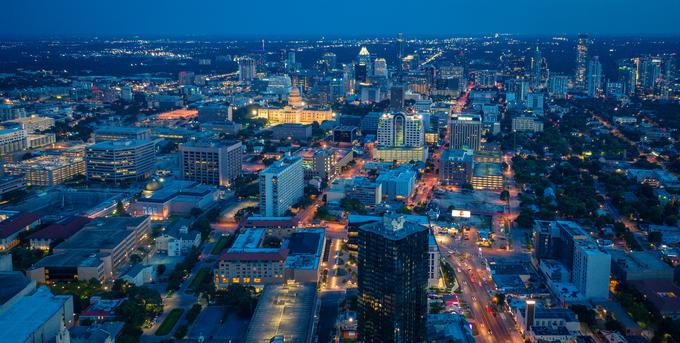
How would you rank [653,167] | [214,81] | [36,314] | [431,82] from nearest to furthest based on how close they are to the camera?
[36,314] → [653,167] → [431,82] → [214,81]

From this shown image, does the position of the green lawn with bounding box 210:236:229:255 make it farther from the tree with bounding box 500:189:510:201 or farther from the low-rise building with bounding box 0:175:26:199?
the tree with bounding box 500:189:510:201

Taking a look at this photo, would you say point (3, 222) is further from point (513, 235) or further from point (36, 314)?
point (513, 235)

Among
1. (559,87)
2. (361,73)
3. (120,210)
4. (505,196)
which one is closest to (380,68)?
(361,73)

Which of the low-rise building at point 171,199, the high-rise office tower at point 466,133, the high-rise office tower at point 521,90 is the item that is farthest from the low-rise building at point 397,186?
the high-rise office tower at point 521,90

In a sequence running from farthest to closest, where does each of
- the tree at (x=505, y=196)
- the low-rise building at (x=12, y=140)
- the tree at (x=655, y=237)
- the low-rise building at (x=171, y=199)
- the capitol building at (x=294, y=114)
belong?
1. the capitol building at (x=294, y=114)
2. the low-rise building at (x=12, y=140)
3. the tree at (x=505, y=196)
4. the low-rise building at (x=171, y=199)
5. the tree at (x=655, y=237)

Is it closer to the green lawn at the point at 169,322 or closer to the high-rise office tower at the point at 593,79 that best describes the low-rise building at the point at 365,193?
the green lawn at the point at 169,322

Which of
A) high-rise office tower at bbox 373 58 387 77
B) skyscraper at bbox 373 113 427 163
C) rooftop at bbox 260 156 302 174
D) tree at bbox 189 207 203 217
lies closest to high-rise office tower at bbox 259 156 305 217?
rooftop at bbox 260 156 302 174

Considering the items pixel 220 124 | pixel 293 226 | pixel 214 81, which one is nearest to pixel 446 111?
pixel 220 124
